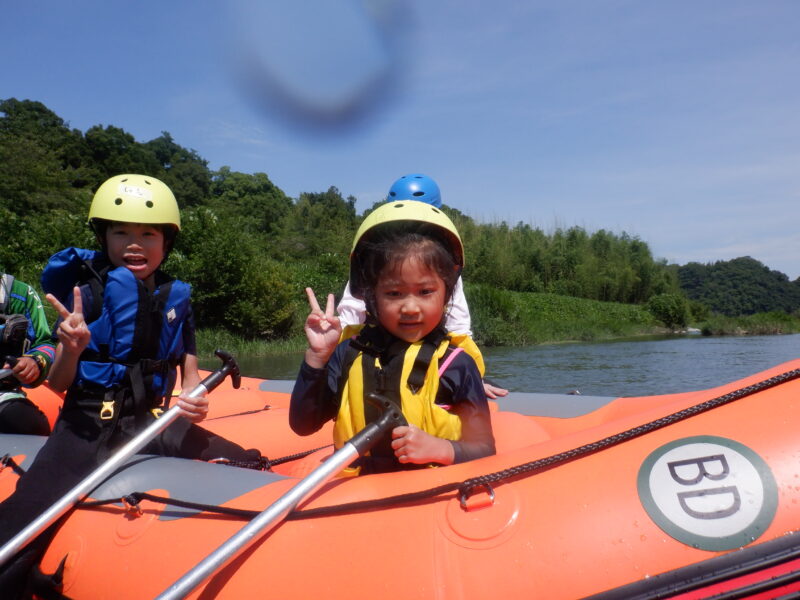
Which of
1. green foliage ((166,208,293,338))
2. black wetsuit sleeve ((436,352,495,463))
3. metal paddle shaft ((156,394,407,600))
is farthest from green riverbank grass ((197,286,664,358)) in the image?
metal paddle shaft ((156,394,407,600))

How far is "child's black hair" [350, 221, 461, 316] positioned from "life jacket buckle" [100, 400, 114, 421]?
99 cm

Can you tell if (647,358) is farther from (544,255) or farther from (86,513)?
(544,255)

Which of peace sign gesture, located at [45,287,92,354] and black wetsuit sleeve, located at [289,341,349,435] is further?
peace sign gesture, located at [45,287,92,354]

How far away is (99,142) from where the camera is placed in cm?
3684

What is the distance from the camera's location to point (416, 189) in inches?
130

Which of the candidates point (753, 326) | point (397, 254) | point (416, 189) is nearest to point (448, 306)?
point (416, 189)

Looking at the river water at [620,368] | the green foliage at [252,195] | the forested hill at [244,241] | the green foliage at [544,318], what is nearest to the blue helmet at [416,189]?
the river water at [620,368]

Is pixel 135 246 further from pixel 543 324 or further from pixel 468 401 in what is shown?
pixel 543 324

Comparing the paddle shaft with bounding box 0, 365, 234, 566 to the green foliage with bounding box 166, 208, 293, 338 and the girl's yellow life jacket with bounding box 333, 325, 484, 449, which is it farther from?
the green foliage with bounding box 166, 208, 293, 338

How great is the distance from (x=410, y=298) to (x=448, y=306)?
1273mm

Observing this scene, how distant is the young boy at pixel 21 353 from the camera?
8.88 feet

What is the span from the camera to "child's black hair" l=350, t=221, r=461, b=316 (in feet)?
5.70

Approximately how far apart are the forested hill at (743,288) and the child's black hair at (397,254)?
4144 cm

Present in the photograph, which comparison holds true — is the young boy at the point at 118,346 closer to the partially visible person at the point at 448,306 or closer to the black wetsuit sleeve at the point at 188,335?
the black wetsuit sleeve at the point at 188,335
